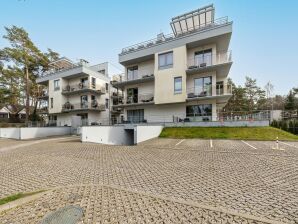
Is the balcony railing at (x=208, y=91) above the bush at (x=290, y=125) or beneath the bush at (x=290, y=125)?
above

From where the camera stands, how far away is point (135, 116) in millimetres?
24797

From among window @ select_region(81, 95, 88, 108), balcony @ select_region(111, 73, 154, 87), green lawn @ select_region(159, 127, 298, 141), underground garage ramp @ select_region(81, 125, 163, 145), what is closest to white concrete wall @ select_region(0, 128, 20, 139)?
window @ select_region(81, 95, 88, 108)

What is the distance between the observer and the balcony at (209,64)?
19.0 m

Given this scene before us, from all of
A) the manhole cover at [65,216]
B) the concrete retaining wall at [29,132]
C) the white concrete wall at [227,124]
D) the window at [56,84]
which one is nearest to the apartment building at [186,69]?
the white concrete wall at [227,124]

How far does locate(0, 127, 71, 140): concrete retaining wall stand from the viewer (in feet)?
70.0

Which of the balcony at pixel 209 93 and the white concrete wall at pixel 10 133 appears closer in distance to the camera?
the balcony at pixel 209 93

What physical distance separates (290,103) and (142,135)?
43832mm

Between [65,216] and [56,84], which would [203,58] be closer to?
[65,216]

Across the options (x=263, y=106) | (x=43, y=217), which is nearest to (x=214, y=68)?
(x=43, y=217)

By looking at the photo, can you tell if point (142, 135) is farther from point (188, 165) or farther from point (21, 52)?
point (21, 52)

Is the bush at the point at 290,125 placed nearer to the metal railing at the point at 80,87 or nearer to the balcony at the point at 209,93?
the balcony at the point at 209,93

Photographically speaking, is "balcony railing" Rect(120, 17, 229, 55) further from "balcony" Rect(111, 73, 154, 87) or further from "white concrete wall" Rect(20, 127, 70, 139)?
"white concrete wall" Rect(20, 127, 70, 139)

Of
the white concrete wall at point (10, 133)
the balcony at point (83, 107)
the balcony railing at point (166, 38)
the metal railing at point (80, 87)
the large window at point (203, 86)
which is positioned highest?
the balcony railing at point (166, 38)

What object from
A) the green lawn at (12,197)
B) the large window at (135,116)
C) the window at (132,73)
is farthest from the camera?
the window at (132,73)
